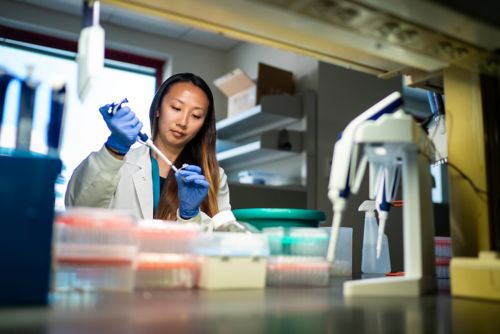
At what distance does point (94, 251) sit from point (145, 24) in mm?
3558

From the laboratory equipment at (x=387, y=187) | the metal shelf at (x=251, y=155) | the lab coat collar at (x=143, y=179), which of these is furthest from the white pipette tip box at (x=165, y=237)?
the metal shelf at (x=251, y=155)

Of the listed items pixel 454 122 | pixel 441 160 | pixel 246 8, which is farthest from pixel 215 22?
pixel 441 160

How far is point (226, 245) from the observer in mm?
846

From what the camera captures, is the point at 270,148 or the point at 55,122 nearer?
the point at 55,122

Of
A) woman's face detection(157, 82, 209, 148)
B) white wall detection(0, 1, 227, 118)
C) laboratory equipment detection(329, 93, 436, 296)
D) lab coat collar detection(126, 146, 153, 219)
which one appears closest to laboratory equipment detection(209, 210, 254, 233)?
laboratory equipment detection(329, 93, 436, 296)

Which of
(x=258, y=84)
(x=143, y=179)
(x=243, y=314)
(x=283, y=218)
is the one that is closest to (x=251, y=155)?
(x=258, y=84)

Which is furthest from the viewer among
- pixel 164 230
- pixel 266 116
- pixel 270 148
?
pixel 266 116

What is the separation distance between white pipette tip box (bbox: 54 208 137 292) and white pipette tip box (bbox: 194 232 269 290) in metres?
0.14

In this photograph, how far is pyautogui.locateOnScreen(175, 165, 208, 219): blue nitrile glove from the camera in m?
1.33

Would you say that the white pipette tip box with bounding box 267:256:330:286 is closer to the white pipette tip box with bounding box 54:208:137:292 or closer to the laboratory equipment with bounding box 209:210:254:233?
the laboratory equipment with bounding box 209:210:254:233

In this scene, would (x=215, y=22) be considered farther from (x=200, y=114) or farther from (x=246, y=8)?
(x=200, y=114)

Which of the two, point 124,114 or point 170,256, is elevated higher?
point 124,114

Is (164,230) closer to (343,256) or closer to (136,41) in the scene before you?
(343,256)

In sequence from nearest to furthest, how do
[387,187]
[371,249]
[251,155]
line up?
[387,187]
[371,249]
[251,155]
